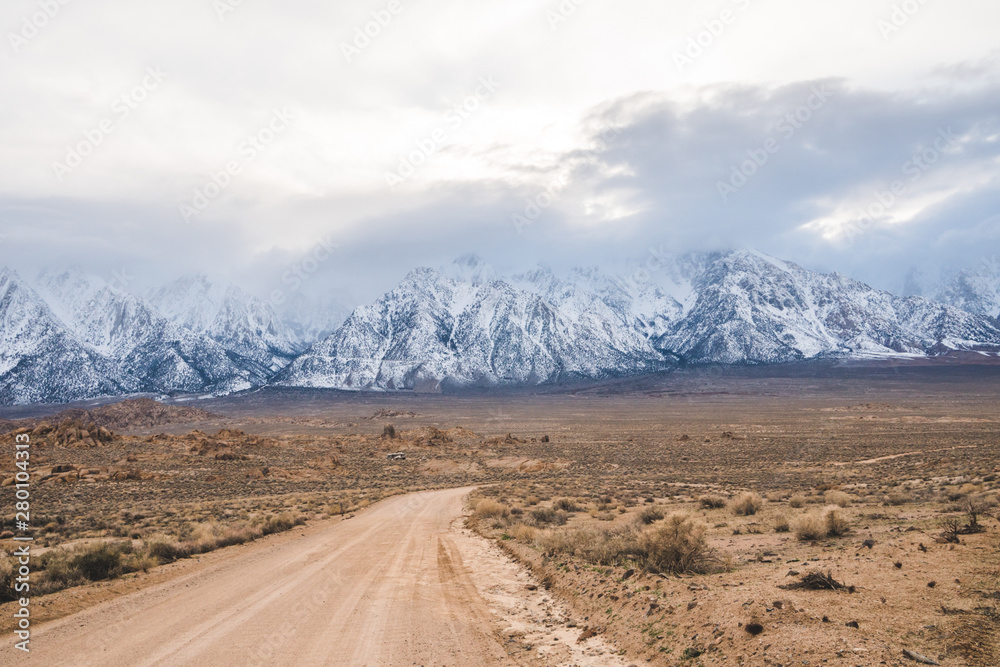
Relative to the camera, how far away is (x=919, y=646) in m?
5.86

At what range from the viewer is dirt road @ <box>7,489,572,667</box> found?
24.8ft

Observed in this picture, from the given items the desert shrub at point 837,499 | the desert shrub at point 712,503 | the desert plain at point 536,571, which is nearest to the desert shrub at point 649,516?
the desert plain at point 536,571

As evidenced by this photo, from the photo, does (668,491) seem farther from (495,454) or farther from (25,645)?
(495,454)

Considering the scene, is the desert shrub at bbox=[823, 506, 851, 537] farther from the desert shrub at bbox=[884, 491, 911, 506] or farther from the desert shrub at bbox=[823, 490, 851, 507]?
the desert shrub at bbox=[884, 491, 911, 506]

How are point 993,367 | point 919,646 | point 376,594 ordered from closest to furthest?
point 919,646 → point 376,594 → point 993,367

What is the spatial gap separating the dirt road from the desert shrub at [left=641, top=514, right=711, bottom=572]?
328 centimetres

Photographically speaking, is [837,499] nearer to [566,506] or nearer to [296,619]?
[566,506]

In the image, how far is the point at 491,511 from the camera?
22.2 meters

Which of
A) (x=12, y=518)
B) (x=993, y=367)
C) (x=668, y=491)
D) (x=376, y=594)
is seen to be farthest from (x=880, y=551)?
(x=993, y=367)

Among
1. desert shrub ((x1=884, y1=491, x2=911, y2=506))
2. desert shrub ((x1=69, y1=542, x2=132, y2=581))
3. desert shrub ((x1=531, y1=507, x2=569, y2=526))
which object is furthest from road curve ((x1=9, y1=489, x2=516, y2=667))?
desert shrub ((x1=884, y1=491, x2=911, y2=506))

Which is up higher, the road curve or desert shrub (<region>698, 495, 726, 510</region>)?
the road curve

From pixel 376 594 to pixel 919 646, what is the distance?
840 centimetres

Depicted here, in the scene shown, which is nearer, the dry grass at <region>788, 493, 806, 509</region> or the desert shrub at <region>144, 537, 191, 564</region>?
the desert shrub at <region>144, 537, 191, 564</region>

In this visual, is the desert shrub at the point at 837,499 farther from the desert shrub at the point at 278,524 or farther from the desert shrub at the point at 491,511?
the desert shrub at the point at 278,524
